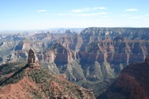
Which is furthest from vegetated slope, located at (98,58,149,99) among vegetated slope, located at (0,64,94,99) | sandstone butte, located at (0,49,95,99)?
sandstone butte, located at (0,49,95,99)

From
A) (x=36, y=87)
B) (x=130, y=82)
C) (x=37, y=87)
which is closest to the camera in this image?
(x=36, y=87)

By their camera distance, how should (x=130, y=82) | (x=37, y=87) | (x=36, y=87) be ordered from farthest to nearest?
(x=130, y=82) < (x=37, y=87) < (x=36, y=87)

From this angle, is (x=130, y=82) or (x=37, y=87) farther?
(x=130, y=82)

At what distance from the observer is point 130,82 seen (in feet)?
551

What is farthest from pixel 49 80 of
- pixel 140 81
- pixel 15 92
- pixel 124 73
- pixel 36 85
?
pixel 124 73

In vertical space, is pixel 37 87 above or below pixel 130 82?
above

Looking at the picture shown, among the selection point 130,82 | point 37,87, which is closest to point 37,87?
point 37,87

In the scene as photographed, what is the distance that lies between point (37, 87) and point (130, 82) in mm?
Answer: 82111

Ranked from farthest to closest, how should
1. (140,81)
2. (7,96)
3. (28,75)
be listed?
(140,81), (28,75), (7,96)

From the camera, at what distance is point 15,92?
303ft

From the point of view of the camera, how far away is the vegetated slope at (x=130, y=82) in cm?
15200

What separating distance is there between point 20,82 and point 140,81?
255 ft

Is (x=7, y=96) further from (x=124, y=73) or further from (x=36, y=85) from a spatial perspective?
(x=124, y=73)

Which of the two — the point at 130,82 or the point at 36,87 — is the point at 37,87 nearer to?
the point at 36,87
